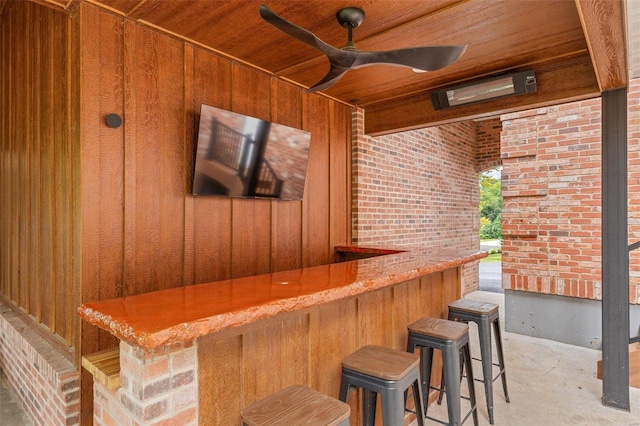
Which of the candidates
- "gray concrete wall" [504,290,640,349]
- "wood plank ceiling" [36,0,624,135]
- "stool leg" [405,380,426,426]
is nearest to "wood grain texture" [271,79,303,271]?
"wood plank ceiling" [36,0,624,135]

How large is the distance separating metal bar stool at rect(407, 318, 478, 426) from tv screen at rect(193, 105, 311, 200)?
153 centimetres

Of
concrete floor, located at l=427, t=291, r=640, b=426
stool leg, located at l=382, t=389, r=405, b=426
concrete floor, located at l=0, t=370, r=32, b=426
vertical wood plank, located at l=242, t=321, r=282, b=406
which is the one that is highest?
vertical wood plank, located at l=242, t=321, r=282, b=406

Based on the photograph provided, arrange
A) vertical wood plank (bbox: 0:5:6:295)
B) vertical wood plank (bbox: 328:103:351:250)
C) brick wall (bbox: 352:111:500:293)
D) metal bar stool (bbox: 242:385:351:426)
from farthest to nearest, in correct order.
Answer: brick wall (bbox: 352:111:500:293) < vertical wood plank (bbox: 328:103:351:250) < vertical wood plank (bbox: 0:5:6:295) < metal bar stool (bbox: 242:385:351:426)

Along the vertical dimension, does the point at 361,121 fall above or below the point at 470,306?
above

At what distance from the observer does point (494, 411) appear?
102 inches

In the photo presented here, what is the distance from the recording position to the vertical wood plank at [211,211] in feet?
8.21

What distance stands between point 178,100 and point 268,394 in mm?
1910

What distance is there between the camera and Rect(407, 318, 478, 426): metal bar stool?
203cm

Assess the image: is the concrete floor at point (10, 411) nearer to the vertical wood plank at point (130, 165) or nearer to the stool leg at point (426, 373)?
the vertical wood plank at point (130, 165)

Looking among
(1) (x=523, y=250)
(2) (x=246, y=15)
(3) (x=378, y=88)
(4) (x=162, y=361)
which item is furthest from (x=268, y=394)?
(1) (x=523, y=250)

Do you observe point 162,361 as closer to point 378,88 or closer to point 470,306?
point 470,306

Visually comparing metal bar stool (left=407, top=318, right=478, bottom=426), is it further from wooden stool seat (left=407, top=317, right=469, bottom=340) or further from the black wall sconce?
the black wall sconce

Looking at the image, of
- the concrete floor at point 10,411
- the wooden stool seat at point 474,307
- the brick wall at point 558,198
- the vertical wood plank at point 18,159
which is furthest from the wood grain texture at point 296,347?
the brick wall at point 558,198

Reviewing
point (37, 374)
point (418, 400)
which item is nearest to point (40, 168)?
point (37, 374)
